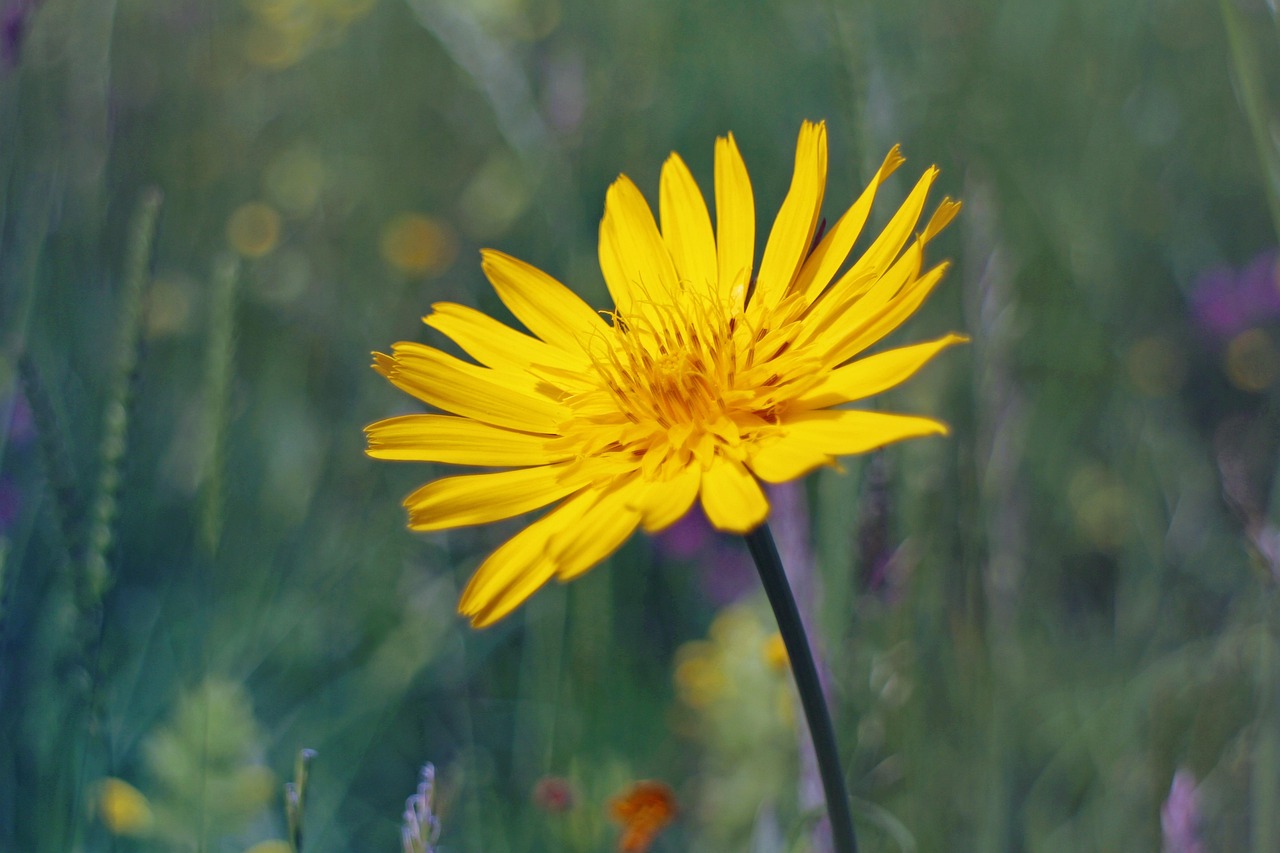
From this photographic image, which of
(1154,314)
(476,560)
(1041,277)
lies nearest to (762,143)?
(1041,277)

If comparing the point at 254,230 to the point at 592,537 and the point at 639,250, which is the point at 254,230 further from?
the point at 592,537

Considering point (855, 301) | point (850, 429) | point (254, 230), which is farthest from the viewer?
point (254, 230)

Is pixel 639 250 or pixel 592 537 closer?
pixel 592 537

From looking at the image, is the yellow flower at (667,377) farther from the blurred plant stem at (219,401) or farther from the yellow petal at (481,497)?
the blurred plant stem at (219,401)

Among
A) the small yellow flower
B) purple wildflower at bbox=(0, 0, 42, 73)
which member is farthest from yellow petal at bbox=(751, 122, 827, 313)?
the small yellow flower

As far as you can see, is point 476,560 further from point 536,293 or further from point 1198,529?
point 1198,529

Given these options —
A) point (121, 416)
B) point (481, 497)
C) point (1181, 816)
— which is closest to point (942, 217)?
point (481, 497)
